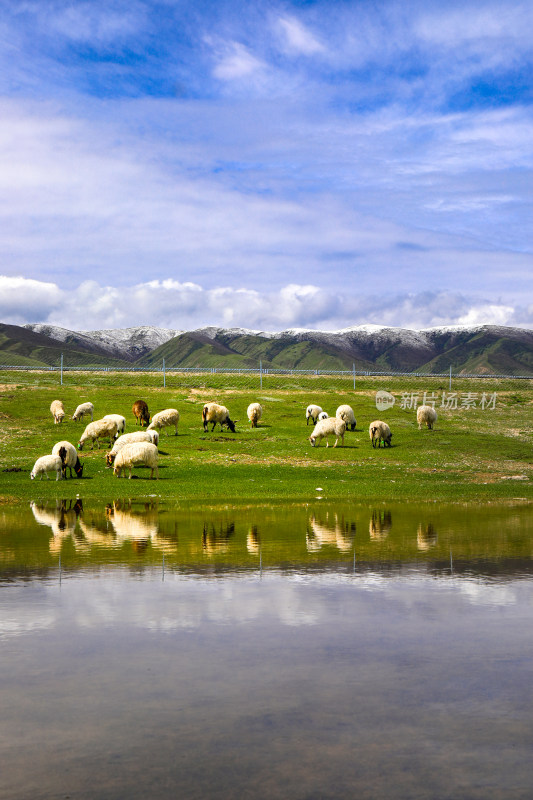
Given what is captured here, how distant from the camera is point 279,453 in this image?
154 feet

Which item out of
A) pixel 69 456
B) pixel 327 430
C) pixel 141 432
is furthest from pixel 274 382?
pixel 69 456

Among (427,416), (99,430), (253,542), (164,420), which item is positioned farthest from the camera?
(427,416)

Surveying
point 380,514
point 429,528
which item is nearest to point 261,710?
point 429,528

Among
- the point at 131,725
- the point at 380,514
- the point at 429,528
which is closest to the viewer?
the point at 131,725

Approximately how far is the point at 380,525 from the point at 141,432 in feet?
72.3

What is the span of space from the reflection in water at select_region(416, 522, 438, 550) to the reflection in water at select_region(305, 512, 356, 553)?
1987 millimetres

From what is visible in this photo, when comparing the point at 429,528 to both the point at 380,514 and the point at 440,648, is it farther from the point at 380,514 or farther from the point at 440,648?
the point at 440,648

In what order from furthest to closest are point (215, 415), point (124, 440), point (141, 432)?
point (215, 415) → point (141, 432) → point (124, 440)

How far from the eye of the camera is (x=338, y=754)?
723 cm

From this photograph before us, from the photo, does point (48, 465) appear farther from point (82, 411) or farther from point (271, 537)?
point (271, 537)

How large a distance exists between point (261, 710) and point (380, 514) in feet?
65.1

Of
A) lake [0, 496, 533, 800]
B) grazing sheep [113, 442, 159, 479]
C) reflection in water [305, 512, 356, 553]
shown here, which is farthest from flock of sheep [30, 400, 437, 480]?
lake [0, 496, 533, 800]

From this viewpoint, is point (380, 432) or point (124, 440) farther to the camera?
point (380, 432)

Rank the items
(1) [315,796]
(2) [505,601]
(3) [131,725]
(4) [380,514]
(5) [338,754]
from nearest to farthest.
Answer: (1) [315,796] < (5) [338,754] < (3) [131,725] < (2) [505,601] < (4) [380,514]
